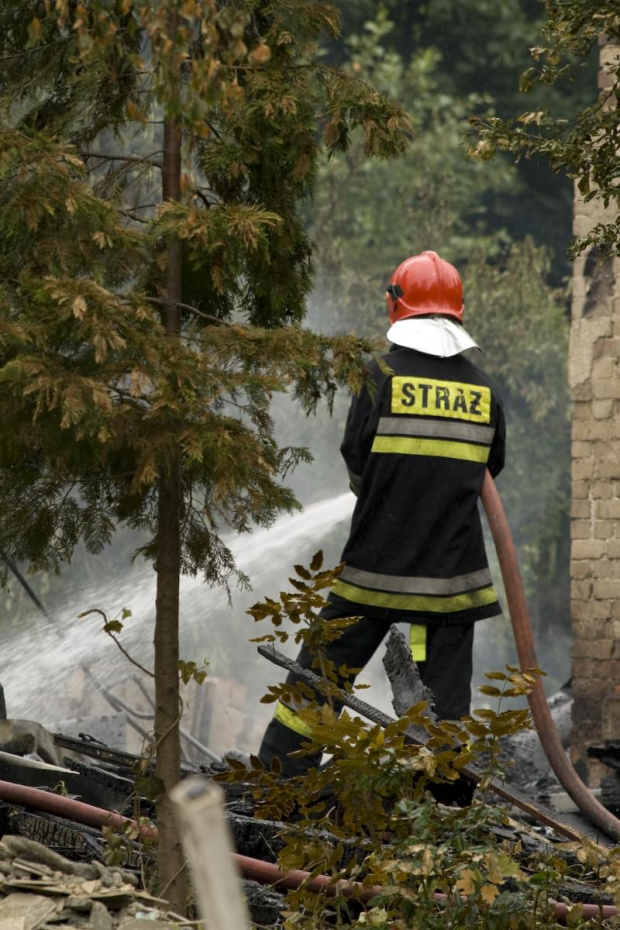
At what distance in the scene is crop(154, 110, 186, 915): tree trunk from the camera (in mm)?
3277

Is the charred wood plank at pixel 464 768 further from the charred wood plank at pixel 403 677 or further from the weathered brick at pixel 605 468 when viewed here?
the weathered brick at pixel 605 468

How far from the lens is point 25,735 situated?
4555 millimetres

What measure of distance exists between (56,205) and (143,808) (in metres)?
2.05

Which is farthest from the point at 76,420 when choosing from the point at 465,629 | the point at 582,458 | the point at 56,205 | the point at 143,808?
the point at 582,458

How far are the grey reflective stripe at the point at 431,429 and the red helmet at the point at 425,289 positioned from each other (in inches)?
16.9

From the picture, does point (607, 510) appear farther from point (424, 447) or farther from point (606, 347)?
point (424, 447)

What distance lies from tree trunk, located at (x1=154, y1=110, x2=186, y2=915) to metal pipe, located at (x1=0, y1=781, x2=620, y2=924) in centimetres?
17

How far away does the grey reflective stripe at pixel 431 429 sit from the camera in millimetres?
4555

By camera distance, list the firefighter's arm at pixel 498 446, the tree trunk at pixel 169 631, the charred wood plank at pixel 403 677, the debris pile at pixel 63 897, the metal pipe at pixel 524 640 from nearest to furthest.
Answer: the debris pile at pixel 63 897, the tree trunk at pixel 169 631, the charred wood plank at pixel 403 677, the firefighter's arm at pixel 498 446, the metal pipe at pixel 524 640

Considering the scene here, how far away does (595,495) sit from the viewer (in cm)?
708

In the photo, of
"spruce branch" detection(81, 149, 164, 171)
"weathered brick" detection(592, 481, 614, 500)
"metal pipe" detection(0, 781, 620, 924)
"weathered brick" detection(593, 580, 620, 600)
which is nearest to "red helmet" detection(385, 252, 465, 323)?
"spruce branch" detection(81, 149, 164, 171)

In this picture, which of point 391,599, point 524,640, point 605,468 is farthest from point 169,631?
point 605,468

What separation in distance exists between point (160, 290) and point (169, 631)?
0.85 m

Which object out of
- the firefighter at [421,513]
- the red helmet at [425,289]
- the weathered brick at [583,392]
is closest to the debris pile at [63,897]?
the firefighter at [421,513]
